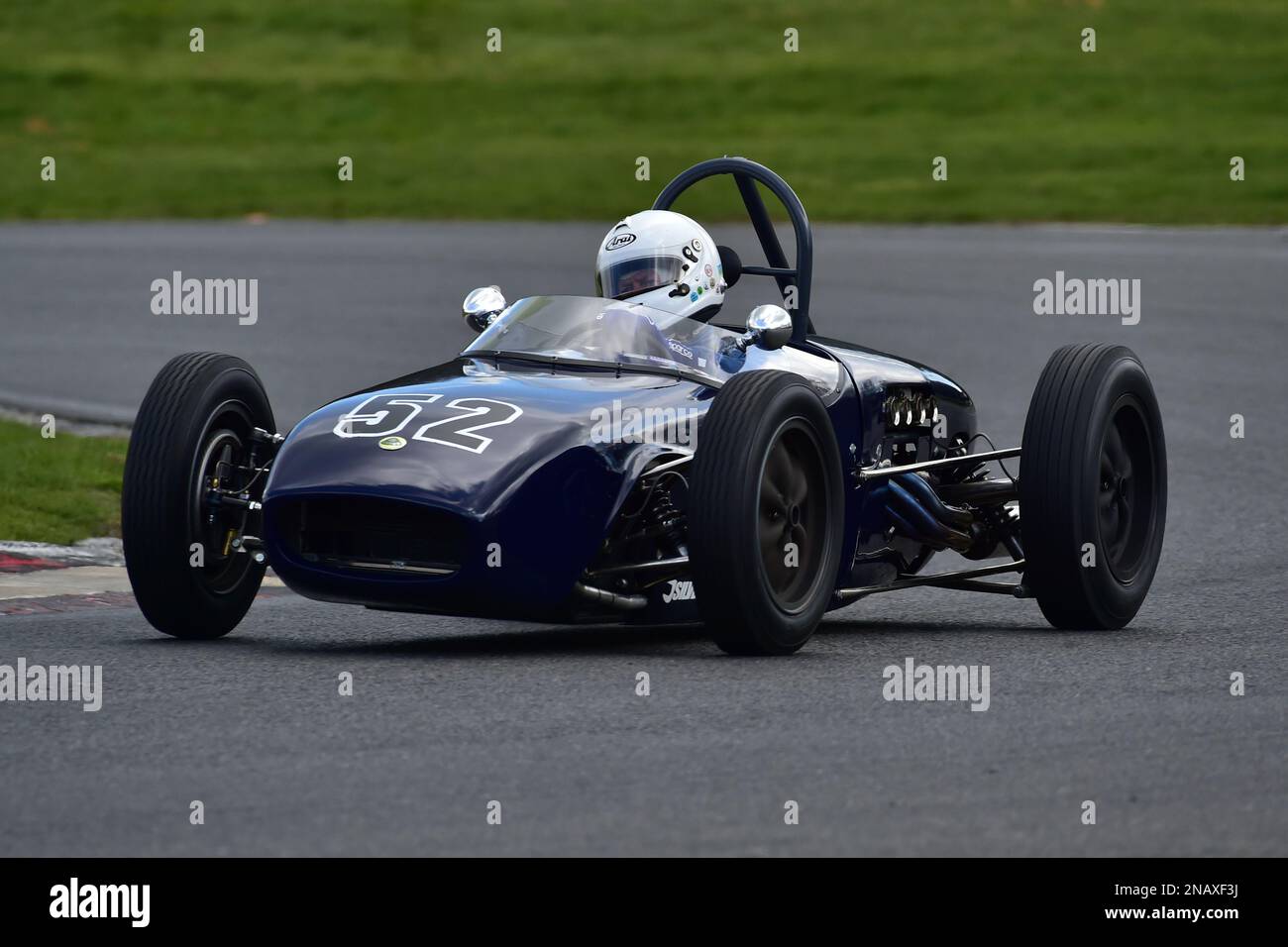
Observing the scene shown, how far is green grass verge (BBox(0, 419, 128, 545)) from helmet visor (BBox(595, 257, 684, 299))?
3622 millimetres

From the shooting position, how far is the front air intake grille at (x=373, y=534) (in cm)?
756

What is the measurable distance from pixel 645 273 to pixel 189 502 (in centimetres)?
214

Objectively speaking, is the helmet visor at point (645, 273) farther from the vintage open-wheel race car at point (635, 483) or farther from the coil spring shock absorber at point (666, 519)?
the coil spring shock absorber at point (666, 519)

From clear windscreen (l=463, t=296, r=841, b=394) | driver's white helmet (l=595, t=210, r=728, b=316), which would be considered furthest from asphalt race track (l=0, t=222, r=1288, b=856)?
driver's white helmet (l=595, t=210, r=728, b=316)

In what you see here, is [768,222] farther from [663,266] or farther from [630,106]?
[630,106]

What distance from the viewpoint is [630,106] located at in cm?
4303

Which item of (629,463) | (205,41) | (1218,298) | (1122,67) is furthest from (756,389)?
(205,41)

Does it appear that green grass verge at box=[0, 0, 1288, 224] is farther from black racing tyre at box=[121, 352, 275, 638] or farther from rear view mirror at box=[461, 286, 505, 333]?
black racing tyre at box=[121, 352, 275, 638]

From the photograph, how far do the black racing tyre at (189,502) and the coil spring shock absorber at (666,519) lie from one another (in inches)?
57.8

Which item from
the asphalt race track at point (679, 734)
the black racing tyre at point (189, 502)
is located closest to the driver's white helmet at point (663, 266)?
the asphalt race track at point (679, 734)

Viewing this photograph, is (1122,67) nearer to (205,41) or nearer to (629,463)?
(205,41)

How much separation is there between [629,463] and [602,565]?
1.18 ft

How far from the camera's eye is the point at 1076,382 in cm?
897
